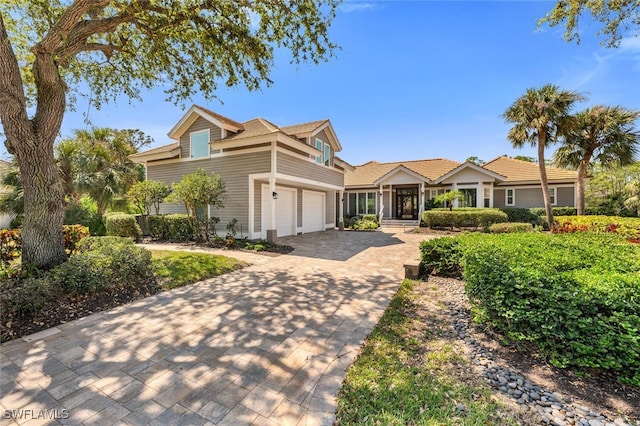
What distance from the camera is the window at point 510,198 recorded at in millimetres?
20609

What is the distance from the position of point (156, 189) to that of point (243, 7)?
9.60m

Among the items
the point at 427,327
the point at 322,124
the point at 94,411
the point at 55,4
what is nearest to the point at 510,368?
the point at 427,327

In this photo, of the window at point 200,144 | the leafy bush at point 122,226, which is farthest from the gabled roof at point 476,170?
the leafy bush at point 122,226

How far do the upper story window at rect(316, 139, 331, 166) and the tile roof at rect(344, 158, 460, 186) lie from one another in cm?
802

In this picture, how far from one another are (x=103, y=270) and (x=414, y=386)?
5.80m

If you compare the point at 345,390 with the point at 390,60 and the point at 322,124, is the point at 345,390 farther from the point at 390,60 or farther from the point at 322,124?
the point at 322,124

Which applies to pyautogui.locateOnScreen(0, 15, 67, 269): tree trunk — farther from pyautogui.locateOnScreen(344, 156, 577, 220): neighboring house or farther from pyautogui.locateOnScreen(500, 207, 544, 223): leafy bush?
pyautogui.locateOnScreen(500, 207, 544, 223): leafy bush

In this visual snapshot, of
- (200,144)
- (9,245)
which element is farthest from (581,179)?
(9,245)

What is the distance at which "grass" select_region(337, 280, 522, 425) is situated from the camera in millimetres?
Result: 2248

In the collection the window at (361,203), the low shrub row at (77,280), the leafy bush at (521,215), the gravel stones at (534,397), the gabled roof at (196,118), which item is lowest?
the gravel stones at (534,397)

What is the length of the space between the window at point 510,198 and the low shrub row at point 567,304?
1964 cm

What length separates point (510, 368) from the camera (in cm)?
297

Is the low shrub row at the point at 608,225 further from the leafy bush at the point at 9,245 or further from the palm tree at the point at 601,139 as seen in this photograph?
the leafy bush at the point at 9,245

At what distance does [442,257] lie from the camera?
21.5 feet
